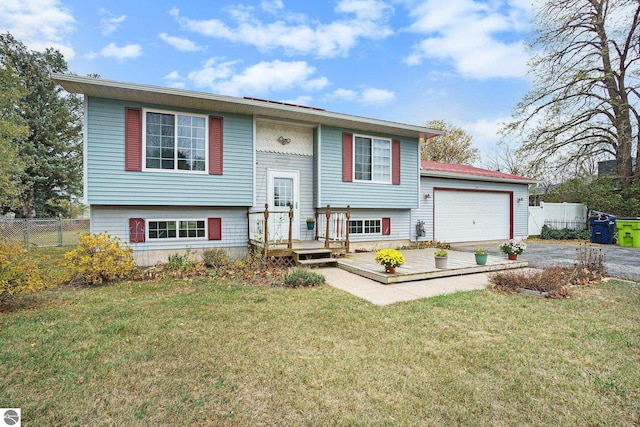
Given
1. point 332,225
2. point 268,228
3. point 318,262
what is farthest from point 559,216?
point 268,228

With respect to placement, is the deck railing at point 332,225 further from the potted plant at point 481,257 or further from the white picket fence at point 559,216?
the white picket fence at point 559,216

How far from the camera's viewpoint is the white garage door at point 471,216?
12.1 metres

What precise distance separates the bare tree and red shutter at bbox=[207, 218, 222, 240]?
54.8ft

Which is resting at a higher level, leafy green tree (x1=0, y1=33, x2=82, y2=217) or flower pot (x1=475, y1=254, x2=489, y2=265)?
leafy green tree (x1=0, y1=33, x2=82, y2=217)

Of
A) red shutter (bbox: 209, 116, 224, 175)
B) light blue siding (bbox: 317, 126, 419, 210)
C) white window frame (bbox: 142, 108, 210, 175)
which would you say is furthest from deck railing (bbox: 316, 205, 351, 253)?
white window frame (bbox: 142, 108, 210, 175)

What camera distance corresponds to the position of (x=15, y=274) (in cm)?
445

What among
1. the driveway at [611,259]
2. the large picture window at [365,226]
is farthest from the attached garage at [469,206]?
the large picture window at [365,226]

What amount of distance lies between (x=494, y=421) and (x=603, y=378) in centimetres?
139

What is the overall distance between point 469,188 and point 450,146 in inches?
591

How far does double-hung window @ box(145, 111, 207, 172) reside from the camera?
7602 mm

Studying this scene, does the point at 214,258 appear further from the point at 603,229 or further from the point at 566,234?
the point at 566,234

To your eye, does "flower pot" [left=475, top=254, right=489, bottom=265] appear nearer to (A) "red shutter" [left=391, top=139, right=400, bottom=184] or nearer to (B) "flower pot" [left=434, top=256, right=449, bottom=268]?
(B) "flower pot" [left=434, top=256, right=449, bottom=268]

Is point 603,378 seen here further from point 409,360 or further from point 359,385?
point 359,385

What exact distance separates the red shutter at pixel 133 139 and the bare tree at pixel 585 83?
17.9 metres
